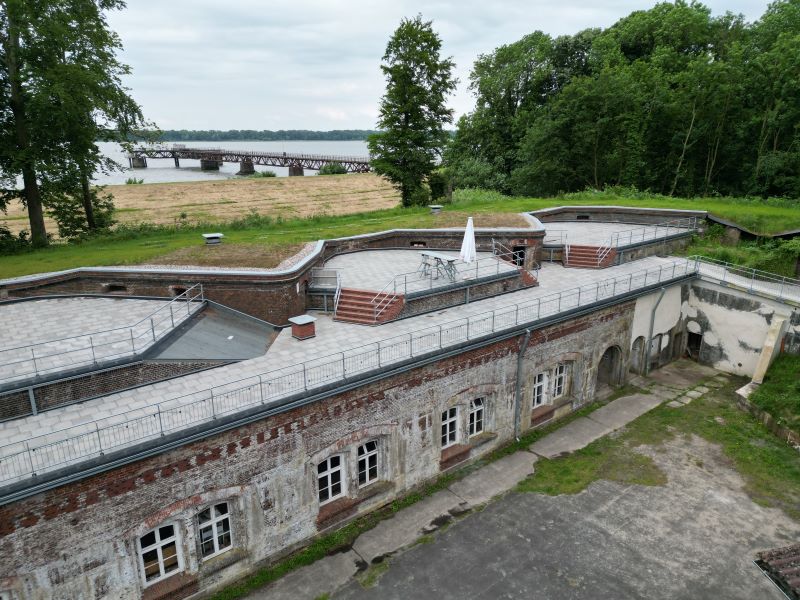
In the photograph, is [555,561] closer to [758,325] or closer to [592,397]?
[592,397]

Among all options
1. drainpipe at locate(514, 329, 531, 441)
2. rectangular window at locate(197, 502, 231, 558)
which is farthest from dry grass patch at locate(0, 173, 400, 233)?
rectangular window at locate(197, 502, 231, 558)

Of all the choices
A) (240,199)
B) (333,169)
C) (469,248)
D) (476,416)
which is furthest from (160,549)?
(333,169)

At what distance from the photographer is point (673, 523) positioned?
15.4 metres

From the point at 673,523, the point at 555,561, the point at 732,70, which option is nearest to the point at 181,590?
the point at 555,561

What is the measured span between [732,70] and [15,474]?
46.0 meters

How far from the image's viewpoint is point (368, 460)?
1557cm

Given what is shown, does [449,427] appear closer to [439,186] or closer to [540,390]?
[540,390]

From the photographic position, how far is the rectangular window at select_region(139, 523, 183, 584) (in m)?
11.9

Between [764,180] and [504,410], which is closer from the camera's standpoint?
[504,410]

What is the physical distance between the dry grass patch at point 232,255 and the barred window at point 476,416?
846cm

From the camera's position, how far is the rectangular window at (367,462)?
1528 cm

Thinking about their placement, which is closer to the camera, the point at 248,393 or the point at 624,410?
the point at 248,393

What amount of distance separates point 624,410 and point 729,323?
7.74m

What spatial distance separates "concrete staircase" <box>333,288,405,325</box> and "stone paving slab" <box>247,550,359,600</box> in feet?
23.9
